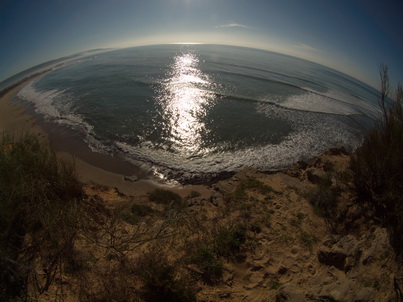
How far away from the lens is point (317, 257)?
14.9 ft

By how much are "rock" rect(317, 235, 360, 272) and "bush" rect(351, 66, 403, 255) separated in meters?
0.93

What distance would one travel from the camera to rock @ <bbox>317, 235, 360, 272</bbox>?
12.7 ft

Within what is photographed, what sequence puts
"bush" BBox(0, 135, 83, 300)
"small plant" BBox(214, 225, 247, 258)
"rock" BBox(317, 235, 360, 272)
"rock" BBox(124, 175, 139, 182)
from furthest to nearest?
1. "rock" BBox(124, 175, 139, 182)
2. "small plant" BBox(214, 225, 247, 258)
3. "rock" BBox(317, 235, 360, 272)
4. "bush" BBox(0, 135, 83, 300)

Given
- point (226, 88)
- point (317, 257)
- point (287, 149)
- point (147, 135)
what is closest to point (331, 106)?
point (226, 88)

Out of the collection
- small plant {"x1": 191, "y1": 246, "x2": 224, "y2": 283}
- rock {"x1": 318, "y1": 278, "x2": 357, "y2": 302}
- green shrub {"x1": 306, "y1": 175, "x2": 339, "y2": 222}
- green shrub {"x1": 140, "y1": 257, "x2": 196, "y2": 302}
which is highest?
green shrub {"x1": 306, "y1": 175, "x2": 339, "y2": 222}

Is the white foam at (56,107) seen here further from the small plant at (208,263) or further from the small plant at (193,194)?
the small plant at (208,263)

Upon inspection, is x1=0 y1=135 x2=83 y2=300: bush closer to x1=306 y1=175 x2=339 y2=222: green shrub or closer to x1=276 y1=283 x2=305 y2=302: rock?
x1=276 y1=283 x2=305 y2=302: rock

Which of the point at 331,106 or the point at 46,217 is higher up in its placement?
the point at 331,106

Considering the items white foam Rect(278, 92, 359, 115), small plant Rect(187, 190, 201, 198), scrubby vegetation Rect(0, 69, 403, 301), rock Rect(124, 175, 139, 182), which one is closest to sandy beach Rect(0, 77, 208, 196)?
rock Rect(124, 175, 139, 182)

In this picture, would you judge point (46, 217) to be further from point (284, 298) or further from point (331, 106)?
point (331, 106)

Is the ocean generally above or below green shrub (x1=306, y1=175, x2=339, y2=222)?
above

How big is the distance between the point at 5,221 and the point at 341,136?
1869 cm

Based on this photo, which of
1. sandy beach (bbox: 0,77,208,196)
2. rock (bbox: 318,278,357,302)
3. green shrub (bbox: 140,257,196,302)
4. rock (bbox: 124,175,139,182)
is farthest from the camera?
rock (bbox: 124,175,139,182)

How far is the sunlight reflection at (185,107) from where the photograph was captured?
1220cm
